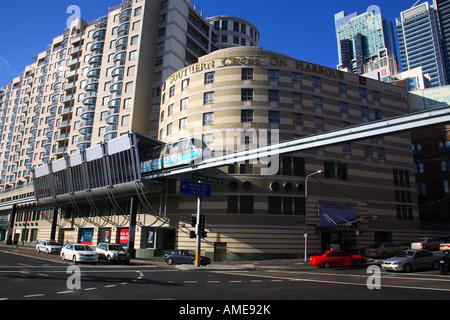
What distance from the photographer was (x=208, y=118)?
38000mm

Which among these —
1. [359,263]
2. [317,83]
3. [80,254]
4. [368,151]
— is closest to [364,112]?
[368,151]

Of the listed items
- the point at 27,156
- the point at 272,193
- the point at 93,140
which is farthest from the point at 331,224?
the point at 27,156

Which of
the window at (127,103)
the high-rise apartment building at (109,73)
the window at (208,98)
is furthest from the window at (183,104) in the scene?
the window at (127,103)

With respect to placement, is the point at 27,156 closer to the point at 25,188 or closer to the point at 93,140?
the point at 25,188

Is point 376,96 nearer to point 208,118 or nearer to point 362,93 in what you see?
point 362,93

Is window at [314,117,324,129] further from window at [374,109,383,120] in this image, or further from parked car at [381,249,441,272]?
parked car at [381,249,441,272]

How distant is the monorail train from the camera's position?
1189 inches

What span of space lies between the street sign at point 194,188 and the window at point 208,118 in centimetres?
1173

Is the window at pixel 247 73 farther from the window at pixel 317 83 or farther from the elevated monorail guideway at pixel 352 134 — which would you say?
the elevated monorail guideway at pixel 352 134

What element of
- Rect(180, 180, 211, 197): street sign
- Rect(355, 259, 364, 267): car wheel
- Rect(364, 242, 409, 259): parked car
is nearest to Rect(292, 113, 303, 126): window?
Rect(180, 180, 211, 197): street sign

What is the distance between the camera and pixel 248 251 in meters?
33.0

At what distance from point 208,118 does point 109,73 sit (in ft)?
104

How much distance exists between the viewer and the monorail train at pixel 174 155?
99.1 feet

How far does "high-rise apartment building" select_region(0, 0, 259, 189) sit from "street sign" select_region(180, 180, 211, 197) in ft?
88.6
